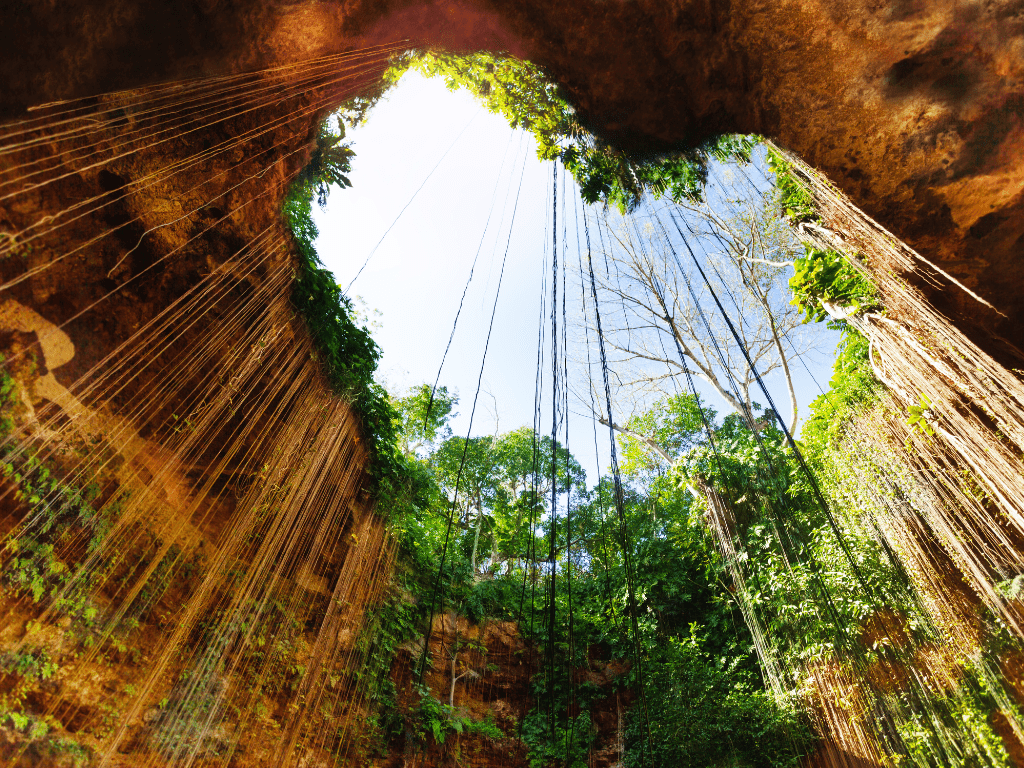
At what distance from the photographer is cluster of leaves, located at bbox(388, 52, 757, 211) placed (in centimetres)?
366

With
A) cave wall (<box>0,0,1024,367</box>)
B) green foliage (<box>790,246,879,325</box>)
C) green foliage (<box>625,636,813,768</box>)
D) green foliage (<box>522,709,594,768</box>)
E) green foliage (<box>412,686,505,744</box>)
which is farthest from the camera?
green foliage (<box>522,709,594,768</box>)

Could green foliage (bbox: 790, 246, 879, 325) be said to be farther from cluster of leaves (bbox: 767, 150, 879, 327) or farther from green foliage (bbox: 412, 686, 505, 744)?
green foliage (bbox: 412, 686, 505, 744)

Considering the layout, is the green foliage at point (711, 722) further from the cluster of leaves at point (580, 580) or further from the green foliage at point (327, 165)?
the green foliage at point (327, 165)

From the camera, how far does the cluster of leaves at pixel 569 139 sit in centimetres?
366

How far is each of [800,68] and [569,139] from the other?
1.64 meters

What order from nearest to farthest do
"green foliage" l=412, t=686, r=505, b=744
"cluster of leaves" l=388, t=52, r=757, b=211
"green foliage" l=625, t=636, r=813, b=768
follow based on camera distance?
"cluster of leaves" l=388, t=52, r=757, b=211 < "green foliage" l=625, t=636, r=813, b=768 < "green foliage" l=412, t=686, r=505, b=744

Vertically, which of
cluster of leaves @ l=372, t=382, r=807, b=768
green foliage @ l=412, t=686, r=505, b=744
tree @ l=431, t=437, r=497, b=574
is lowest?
green foliage @ l=412, t=686, r=505, b=744

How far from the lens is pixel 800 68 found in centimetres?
278

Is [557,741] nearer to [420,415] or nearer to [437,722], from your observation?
[437,722]

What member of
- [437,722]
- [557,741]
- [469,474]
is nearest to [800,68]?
[437,722]

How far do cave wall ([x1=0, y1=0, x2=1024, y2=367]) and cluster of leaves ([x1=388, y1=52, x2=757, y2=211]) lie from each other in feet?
1.26

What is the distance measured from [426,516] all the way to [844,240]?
14.5ft

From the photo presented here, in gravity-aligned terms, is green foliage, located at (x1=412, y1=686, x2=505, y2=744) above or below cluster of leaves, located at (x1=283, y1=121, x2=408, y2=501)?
below

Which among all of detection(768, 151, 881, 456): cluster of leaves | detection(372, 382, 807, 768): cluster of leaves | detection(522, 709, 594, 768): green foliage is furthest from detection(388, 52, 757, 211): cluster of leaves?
detection(522, 709, 594, 768): green foliage
